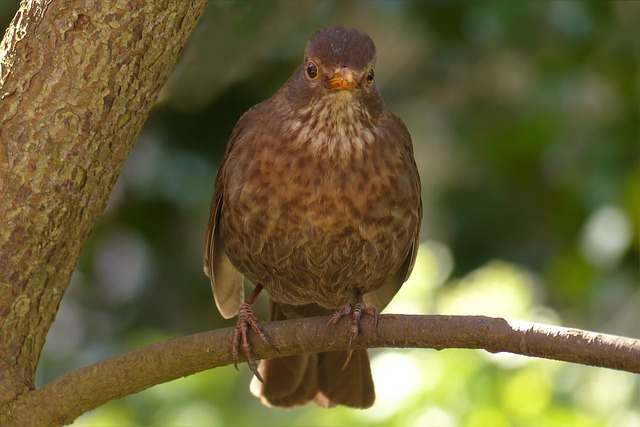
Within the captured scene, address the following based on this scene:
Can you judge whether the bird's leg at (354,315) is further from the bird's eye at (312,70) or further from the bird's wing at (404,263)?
the bird's eye at (312,70)

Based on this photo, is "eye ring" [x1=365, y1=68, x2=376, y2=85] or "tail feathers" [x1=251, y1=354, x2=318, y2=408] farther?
"tail feathers" [x1=251, y1=354, x2=318, y2=408]

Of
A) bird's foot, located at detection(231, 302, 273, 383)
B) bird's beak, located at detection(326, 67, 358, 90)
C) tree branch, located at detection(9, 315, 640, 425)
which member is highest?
bird's beak, located at detection(326, 67, 358, 90)

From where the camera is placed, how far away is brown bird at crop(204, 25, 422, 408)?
3791 millimetres

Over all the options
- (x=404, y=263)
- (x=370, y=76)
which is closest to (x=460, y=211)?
(x=404, y=263)

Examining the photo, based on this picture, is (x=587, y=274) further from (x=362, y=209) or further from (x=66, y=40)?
(x=66, y=40)

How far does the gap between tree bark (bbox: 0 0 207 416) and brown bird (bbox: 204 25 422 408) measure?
66cm

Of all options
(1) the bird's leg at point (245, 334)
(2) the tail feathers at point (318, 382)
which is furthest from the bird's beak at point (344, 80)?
(2) the tail feathers at point (318, 382)

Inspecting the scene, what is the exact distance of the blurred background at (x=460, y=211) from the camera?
4.48 metres

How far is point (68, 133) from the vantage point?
322cm

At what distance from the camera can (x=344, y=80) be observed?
378 centimetres

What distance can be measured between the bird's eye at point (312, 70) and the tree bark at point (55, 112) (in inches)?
25.2

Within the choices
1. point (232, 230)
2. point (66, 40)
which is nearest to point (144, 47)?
point (66, 40)

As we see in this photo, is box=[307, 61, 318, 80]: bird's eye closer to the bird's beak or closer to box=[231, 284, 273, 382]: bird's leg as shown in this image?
the bird's beak

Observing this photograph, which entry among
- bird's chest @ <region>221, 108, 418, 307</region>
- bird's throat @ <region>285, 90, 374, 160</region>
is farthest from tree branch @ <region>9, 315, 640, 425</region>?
bird's throat @ <region>285, 90, 374, 160</region>
